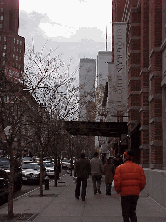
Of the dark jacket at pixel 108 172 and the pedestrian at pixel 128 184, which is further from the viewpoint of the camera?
the dark jacket at pixel 108 172

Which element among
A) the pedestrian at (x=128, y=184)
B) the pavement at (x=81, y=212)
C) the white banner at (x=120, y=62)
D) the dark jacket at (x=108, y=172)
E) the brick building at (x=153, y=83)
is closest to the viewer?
the pedestrian at (x=128, y=184)

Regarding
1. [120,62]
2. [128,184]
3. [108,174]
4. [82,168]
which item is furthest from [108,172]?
[128,184]

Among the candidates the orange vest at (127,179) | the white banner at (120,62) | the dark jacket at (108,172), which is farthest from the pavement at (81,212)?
the white banner at (120,62)

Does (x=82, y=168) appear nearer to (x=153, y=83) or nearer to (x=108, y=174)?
(x=108, y=174)

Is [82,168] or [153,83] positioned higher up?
[153,83]

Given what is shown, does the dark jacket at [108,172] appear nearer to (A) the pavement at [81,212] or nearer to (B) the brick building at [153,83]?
(B) the brick building at [153,83]

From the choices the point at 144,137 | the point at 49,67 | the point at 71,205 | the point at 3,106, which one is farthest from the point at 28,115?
the point at 3,106

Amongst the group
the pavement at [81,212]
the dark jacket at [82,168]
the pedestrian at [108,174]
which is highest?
the dark jacket at [82,168]

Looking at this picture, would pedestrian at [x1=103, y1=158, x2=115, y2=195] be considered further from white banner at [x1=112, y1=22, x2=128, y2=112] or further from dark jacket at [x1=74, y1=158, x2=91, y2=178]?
white banner at [x1=112, y1=22, x2=128, y2=112]

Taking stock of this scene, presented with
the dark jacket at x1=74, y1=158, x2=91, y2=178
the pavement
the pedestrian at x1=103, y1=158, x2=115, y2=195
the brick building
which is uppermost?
the brick building

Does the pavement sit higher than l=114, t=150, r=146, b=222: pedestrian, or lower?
lower

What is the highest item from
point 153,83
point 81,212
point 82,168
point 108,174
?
point 153,83

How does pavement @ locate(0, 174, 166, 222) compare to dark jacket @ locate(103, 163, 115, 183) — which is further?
dark jacket @ locate(103, 163, 115, 183)

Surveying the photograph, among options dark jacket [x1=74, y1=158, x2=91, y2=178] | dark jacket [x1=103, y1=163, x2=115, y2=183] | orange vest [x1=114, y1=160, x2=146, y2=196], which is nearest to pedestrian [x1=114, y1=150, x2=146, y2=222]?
orange vest [x1=114, y1=160, x2=146, y2=196]
